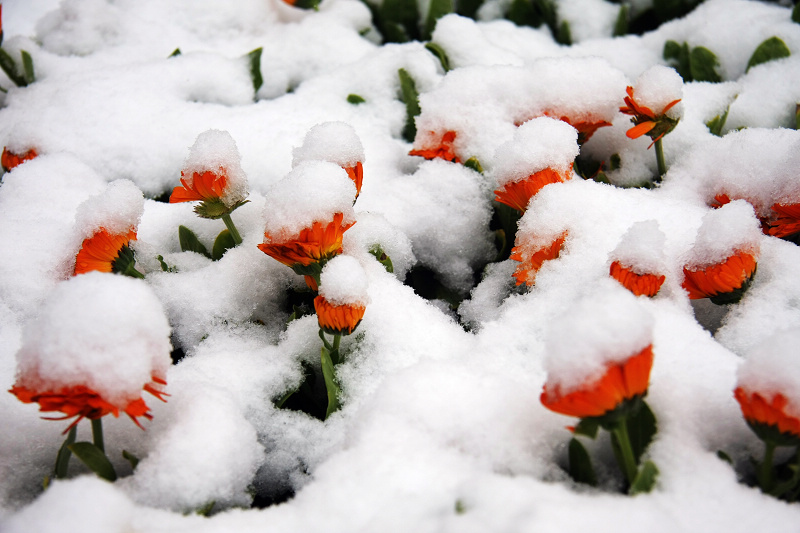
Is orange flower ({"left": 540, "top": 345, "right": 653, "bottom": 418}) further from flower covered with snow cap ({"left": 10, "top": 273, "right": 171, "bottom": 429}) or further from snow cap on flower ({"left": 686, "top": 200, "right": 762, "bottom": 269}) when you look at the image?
flower covered with snow cap ({"left": 10, "top": 273, "right": 171, "bottom": 429})

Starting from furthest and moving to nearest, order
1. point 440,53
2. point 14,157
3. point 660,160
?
1. point 440,53
2. point 14,157
3. point 660,160

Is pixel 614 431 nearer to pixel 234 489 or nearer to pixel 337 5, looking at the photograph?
pixel 234 489

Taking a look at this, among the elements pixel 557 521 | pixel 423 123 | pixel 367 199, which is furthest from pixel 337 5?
pixel 557 521

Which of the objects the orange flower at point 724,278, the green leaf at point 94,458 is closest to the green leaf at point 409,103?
the orange flower at point 724,278

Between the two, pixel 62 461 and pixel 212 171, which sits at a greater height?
pixel 212 171

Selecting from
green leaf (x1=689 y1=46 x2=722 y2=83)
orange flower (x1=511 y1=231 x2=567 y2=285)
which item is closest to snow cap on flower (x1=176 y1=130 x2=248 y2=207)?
orange flower (x1=511 y1=231 x2=567 y2=285)

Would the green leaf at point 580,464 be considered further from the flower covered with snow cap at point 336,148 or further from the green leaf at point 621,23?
the green leaf at point 621,23

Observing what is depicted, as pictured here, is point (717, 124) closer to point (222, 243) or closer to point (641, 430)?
point (641, 430)

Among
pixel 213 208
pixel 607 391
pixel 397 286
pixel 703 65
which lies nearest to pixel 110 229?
pixel 213 208
